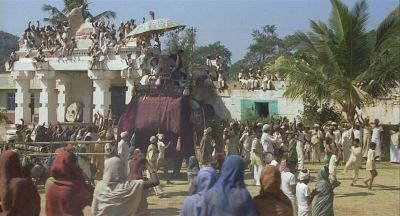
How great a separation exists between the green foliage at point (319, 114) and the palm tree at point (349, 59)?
2.59 m

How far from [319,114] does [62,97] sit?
13825mm

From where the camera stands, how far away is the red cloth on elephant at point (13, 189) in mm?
5297

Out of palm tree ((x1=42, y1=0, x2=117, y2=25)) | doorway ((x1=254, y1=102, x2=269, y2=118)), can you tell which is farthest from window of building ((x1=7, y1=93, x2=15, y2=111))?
doorway ((x1=254, y1=102, x2=269, y2=118))

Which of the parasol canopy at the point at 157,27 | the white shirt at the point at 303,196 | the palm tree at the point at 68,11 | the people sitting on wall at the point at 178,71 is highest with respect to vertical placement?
the palm tree at the point at 68,11

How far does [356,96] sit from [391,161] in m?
2.36

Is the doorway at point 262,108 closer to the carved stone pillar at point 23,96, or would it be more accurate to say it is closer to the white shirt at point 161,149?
the carved stone pillar at point 23,96

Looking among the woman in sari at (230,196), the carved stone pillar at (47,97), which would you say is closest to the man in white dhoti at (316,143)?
the woman in sari at (230,196)

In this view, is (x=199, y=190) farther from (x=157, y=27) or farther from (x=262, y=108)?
(x=262, y=108)

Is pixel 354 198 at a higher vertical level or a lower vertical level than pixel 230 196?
lower

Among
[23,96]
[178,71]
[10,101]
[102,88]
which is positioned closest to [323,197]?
[178,71]

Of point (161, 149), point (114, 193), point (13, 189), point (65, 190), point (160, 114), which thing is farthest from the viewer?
point (160, 114)

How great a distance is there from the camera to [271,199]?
503 centimetres

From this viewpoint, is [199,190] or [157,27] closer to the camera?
[199,190]

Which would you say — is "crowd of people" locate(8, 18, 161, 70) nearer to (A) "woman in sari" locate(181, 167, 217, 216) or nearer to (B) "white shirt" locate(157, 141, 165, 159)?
(B) "white shirt" locate(157, 141, 165, 159)
